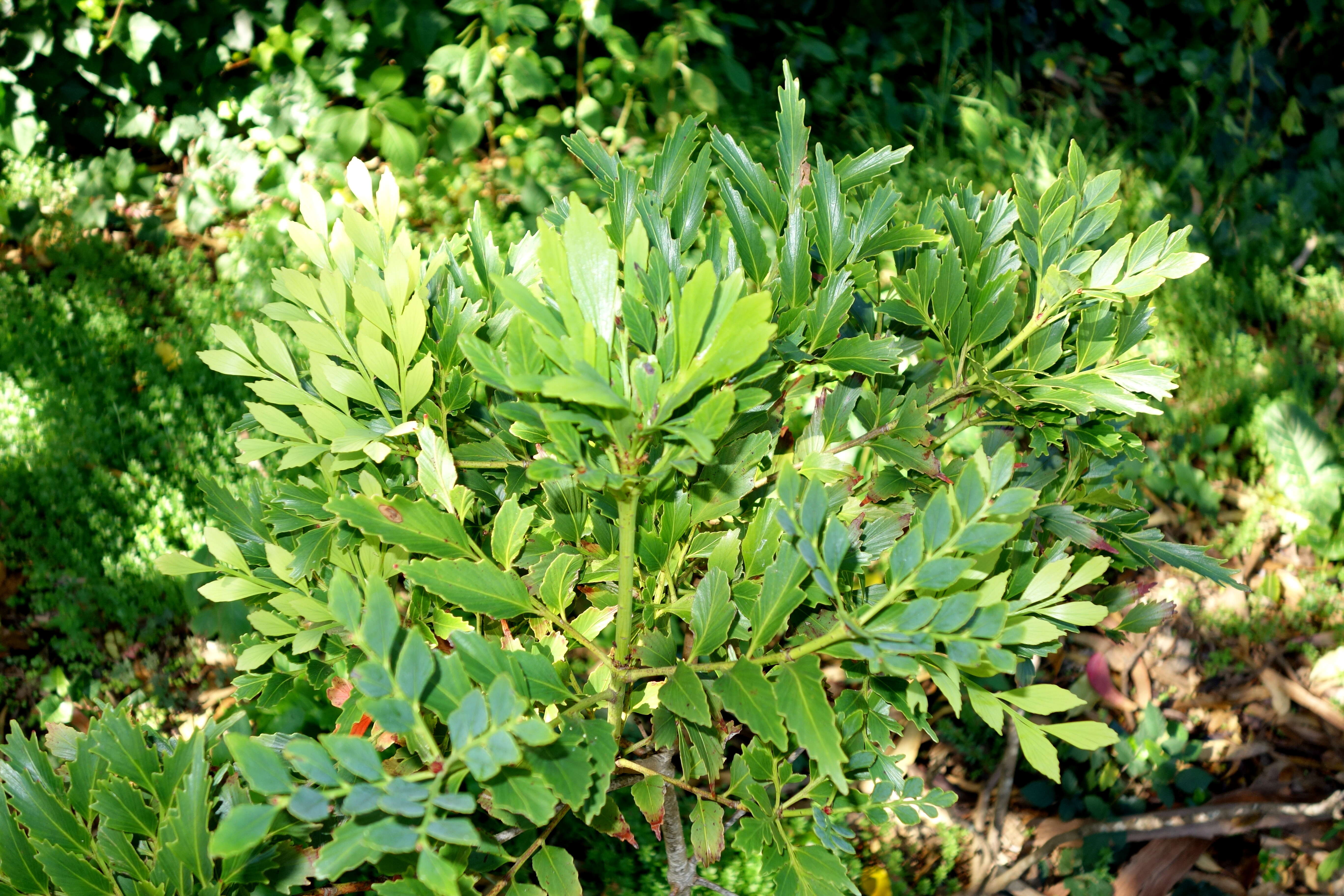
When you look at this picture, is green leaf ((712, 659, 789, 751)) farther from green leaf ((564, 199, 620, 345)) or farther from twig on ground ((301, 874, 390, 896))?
twig on ground ((301, 874, 390, 896))

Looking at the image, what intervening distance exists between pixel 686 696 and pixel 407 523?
31cm

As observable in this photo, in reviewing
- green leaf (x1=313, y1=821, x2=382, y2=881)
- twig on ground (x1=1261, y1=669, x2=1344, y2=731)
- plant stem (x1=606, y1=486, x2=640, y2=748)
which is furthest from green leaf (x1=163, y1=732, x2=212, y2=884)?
twig on ground (x1=1261, y1=669, x2=1344, y2=731)

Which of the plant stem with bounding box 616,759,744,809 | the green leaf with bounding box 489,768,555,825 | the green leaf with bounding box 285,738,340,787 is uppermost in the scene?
the green leaf with bounding box 285,738,340,787

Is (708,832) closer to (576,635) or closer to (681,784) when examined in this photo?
(681,784)

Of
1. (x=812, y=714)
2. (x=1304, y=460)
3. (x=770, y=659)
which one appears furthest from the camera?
(x=1304, y=460)

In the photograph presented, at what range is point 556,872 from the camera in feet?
3.51

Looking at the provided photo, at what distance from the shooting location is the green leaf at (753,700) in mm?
827

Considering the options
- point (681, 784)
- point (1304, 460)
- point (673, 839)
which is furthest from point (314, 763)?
point (1304, 460)

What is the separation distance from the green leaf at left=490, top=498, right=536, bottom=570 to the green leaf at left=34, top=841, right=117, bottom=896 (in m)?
0.51

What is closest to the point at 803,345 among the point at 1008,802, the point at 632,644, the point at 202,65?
the point at 632,644

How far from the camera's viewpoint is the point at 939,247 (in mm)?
1264

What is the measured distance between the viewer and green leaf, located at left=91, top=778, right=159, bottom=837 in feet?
3.10

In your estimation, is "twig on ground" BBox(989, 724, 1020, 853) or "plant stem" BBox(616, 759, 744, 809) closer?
"plant stem" BBox(616, 759, 744, 809)

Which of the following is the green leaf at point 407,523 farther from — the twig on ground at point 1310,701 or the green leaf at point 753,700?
the twig on ground at point 1310,701
